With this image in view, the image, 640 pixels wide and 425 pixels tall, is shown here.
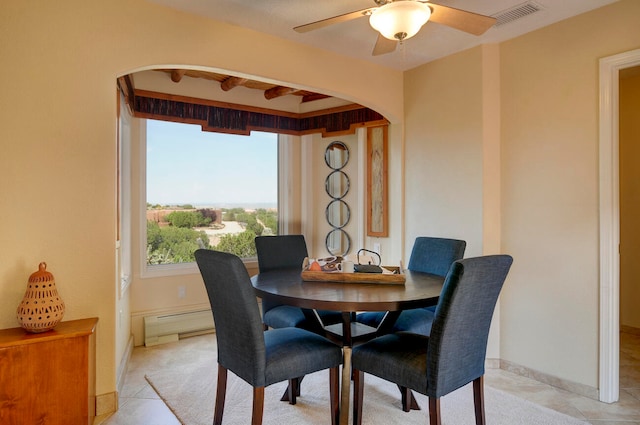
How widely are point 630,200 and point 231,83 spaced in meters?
4.02

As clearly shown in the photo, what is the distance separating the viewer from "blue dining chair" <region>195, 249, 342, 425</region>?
1850 mm

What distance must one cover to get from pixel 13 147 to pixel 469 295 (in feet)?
7.87

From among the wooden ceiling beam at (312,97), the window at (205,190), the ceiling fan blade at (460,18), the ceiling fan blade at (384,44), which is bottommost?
the window at (205,190)

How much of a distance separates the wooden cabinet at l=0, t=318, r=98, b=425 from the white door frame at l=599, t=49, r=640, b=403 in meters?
3.08

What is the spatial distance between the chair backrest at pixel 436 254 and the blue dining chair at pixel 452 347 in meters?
0.88

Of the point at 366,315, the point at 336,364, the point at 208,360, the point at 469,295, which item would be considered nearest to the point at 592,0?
the point at 469,295

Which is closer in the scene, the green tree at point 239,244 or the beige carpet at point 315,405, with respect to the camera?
the beige carpet at point 315,405

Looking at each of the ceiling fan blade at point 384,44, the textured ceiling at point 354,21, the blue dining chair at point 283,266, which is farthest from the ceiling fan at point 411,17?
the blue dining chair at point 283,266

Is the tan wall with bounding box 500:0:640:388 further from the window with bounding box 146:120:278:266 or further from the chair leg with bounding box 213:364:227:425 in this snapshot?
the window with bounding box 146:120:278:266

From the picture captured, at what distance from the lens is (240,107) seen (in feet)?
13.5

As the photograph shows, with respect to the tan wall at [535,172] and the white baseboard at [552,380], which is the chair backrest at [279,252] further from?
the white baseboard at [552,380]

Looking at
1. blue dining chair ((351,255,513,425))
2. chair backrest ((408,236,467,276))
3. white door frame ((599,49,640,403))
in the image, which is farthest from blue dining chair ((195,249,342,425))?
white door frame ((599,49,640,403))

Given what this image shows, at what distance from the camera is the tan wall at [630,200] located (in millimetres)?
3895

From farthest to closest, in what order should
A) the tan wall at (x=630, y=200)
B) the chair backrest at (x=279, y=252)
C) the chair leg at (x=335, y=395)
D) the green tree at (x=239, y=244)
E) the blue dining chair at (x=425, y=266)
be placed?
the green tree at (x=239, y=244) → the tan wall at (x=630, y=200) → the chair backrest at (x=279, y=252) → the blue dining chair at (x=425, y=266) → the chair leg at (x=335, y=395)
